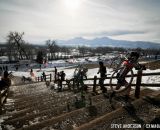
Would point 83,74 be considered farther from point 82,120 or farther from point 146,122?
point 146,122

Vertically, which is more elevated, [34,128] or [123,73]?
[123,73]

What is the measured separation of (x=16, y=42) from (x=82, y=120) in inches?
3395

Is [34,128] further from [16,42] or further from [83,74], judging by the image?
[16,42]

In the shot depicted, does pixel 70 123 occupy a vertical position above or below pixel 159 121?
below

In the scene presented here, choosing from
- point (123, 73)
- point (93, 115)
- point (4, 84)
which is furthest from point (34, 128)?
point (4, 84)

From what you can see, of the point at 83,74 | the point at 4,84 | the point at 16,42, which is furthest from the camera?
the point at 16,42

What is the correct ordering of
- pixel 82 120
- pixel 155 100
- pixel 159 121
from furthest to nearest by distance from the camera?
pixel 155 100, pixel 82 120, pixel 159 121

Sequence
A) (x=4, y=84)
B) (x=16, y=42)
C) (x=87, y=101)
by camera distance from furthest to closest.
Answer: (x=16, y=42) → (x=4, y=84) → (x=87, y=101)

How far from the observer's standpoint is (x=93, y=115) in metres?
6.75

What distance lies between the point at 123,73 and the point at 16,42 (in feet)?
279

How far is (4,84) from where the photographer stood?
1266 centimetres

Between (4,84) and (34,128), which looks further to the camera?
(4,84)

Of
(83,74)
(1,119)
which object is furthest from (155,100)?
(83,74)

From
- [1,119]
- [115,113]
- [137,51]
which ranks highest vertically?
[137,51]
